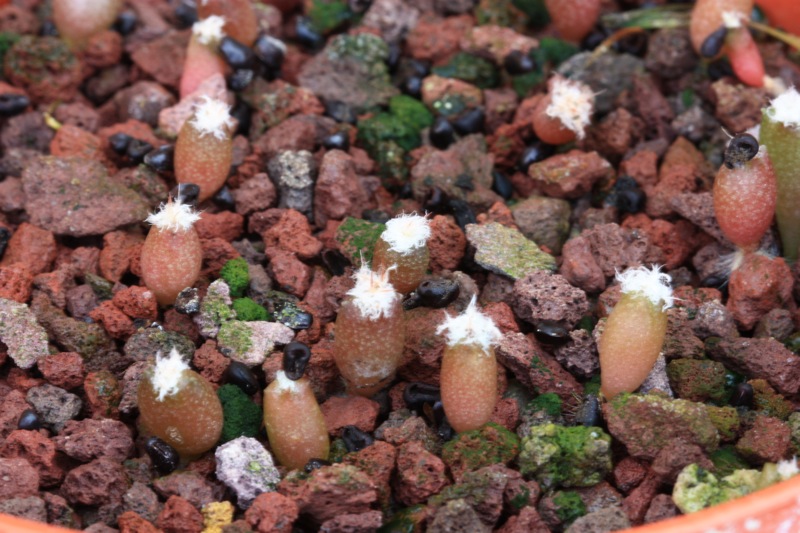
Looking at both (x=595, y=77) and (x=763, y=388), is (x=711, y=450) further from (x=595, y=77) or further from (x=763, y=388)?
(x=595, y=77)

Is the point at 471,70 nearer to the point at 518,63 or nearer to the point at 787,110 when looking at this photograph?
the point at 518,63

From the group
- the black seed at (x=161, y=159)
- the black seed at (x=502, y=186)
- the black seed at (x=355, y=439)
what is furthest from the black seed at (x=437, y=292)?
the black seed at (x=161, y=159)

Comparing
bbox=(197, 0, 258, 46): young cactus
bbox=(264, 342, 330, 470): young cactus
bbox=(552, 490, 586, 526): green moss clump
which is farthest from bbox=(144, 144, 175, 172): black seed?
bbox=(552, 490, 586, 526): green moss clump

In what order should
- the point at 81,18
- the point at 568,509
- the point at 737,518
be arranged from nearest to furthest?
the point at 737,518 → the point at 568,509 → the point at 81,18

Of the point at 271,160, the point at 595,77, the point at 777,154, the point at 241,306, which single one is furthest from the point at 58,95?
the point at 777,154

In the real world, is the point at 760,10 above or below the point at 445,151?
above

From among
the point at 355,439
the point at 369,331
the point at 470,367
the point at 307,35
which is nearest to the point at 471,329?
the point at 470,367

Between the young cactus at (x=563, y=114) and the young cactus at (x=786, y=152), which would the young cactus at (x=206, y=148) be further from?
the young cactus at (x=786, y=152)
